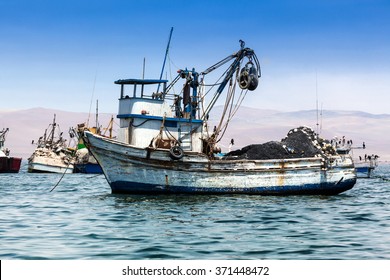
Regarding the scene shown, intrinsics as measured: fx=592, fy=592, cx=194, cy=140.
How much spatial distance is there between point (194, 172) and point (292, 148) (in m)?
5.74

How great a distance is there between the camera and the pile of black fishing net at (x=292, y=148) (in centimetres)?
2728

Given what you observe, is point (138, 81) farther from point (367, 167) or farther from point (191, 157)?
point (367, 167)

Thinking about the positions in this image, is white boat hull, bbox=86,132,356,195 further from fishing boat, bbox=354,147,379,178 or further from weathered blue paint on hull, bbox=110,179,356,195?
fishing boat, bbox=354,147,379,178

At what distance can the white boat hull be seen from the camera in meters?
25.0

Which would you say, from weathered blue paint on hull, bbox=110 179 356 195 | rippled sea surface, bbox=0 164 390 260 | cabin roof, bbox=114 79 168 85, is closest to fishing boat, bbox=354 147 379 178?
weathered blue paint on hull, bbox=110 179 356 195

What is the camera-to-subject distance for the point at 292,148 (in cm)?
2828

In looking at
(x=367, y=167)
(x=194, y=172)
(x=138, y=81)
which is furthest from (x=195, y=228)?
(x=367, y=167)

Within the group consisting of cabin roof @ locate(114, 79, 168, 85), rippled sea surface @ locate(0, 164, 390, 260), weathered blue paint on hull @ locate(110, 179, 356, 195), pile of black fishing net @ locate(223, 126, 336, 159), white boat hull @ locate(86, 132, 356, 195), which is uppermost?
cabin roof @ locate(114, 79, 168, 85)

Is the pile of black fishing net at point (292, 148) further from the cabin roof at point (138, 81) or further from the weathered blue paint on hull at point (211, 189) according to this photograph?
the cabin roof at point (138, 81)

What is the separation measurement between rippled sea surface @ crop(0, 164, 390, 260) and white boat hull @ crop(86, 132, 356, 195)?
2.42 ft

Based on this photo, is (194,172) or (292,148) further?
(292,148)

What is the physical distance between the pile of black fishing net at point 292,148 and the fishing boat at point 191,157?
0.06 metres

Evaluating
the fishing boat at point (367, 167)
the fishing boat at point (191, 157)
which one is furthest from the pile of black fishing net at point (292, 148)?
the fishing boat at point (367, 167)
